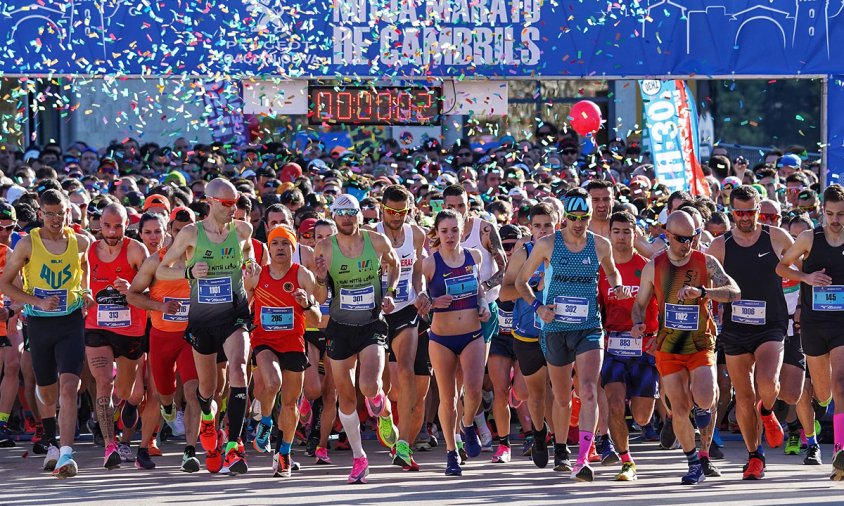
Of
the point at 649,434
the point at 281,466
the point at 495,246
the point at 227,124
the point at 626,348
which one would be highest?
the point at 227,124

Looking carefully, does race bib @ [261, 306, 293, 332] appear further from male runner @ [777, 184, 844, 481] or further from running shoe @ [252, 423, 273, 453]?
male runner @ [777, 184, 844, 481]

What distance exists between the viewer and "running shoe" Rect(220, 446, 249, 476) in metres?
10.7

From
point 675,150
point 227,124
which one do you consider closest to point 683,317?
point 675,150

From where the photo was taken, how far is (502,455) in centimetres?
1154

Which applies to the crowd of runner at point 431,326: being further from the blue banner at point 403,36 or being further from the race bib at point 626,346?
the blue banner at point 403,36

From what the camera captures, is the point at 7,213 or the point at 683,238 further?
the point at 7,213

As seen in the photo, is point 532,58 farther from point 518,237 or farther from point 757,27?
point 518,237

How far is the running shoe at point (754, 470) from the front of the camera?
1030cm

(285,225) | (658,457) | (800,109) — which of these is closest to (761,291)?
(658,457)

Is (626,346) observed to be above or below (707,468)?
above

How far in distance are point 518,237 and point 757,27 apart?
8105mm

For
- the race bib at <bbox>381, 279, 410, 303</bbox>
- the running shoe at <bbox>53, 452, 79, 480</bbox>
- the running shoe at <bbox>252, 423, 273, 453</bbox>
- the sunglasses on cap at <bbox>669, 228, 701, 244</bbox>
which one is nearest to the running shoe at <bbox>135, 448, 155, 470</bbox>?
the running shoe at <bbox>53, 452, 79, 480</bbox>

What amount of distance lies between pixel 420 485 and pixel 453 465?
1.69 ft

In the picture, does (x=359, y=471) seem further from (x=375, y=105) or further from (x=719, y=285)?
(x=375, y=105)
